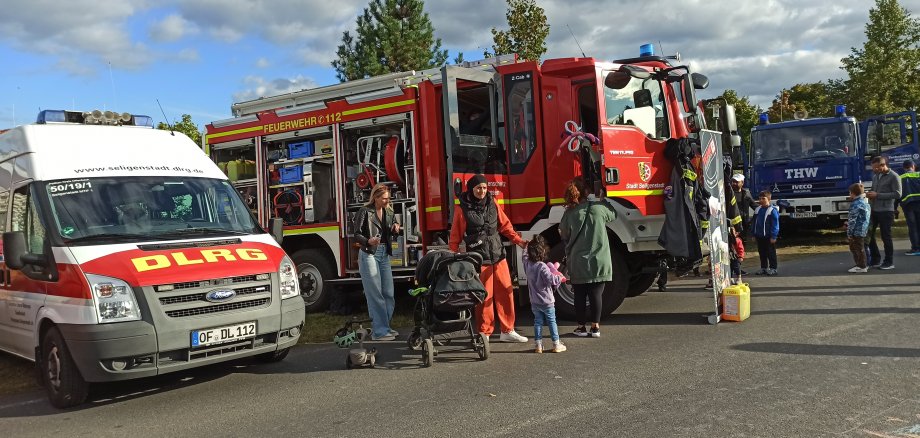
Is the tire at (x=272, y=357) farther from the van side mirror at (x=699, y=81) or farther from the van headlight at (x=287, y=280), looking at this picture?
the van side mirror at (x=699, y=81)

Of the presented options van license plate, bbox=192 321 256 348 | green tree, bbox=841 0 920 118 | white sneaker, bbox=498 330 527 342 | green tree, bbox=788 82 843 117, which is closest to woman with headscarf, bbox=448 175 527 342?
white sneaker, bbox=498 330 527 342

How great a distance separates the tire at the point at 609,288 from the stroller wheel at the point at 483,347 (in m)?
1.65

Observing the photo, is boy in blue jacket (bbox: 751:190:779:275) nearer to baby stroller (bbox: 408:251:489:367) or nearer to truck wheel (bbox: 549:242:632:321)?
truck wheel (bbox: 549:242:632:321)

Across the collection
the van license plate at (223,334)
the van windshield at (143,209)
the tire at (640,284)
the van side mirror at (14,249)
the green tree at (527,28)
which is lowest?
the tire at (640,284)

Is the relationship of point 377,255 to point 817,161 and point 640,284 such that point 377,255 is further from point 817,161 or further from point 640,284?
point 817,161

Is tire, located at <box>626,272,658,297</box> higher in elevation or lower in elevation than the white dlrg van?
lower

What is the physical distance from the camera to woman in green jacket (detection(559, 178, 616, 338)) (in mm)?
6758

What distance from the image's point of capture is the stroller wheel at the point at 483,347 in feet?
20.3

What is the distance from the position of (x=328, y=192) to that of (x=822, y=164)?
12143 mm

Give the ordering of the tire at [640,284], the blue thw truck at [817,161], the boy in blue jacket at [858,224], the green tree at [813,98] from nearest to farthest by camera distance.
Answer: the tire at [640,284] → the boy in blue jacket at [858,224] → the blue thw truck at [817,161] → the green tree at [813,98]

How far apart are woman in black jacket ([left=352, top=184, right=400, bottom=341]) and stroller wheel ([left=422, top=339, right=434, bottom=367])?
136 cm

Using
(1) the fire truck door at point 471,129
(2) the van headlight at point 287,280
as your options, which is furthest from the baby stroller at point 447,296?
(1) the fire truck door at point 471,129

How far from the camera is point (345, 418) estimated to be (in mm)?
4672

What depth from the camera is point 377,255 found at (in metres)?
7.45
